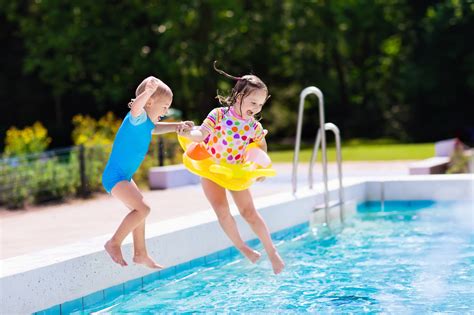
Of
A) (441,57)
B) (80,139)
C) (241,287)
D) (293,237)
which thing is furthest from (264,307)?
(441,57)

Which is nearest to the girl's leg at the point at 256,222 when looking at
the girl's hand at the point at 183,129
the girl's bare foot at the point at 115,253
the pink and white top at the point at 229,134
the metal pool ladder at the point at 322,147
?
the pink and white top at the point at 229,134

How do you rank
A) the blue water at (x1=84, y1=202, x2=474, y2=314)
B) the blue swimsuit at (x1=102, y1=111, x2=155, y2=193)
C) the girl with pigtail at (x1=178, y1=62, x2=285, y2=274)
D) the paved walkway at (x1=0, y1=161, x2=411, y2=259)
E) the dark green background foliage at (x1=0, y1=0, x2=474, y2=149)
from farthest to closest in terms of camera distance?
the dark green background foliage at (x1=0, y1=0, x2=474, y2=149)
the paved walkway at (x1=0, y1=161, x2=411, y2=259)
the blue water at (x1=84, y1=202, x2=474, y2=314)
the girl with pigtail at (x1=178, y1=62, x2=285, y2=274)
the blue swimsuit at (x1=102, y1=111, x2=155, y2=193)

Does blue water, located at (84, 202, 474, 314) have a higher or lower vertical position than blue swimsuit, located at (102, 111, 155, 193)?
lower

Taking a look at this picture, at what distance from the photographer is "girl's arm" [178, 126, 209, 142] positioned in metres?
5.59

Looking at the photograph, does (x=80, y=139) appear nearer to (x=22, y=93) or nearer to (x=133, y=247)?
(x=133, y=247)

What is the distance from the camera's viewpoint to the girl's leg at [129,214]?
5.57m

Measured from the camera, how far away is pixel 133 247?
6.52 metres

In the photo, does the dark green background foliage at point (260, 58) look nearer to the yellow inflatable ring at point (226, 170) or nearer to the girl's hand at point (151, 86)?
the yellow inflatable ring at point (226, 170)

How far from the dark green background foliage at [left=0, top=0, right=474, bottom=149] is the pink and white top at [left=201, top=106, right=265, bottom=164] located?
69.4 feet

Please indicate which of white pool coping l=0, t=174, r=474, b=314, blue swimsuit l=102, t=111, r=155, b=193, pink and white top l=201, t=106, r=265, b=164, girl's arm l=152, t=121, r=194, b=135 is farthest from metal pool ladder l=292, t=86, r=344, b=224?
blue swimsuit l=102, t=111, r=155, b=193

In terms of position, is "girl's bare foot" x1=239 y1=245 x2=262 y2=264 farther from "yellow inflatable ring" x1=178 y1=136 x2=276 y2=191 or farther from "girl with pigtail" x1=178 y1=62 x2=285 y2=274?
"yellow inflatable ring" x1=178 y1=136 x2=276 y2=191

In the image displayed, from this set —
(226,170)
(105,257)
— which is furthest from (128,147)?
(105,257)

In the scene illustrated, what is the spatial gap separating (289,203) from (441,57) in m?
26.7

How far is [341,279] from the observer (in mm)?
6926
